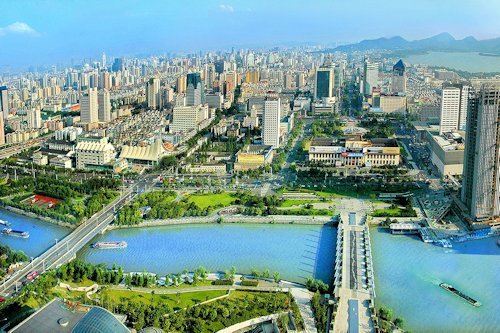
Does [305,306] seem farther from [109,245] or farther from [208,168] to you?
[208,168]

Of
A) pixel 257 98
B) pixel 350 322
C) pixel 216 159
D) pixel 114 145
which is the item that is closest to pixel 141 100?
pixel 257 98

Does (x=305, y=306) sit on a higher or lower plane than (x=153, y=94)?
lower

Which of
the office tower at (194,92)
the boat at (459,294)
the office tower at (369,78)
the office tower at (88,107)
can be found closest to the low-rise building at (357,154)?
the boat at (459,294)

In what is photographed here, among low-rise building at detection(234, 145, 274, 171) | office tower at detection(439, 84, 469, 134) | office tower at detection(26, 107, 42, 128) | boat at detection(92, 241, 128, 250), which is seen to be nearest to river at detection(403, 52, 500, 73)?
office tower at detection(439, 84, 469, 134)

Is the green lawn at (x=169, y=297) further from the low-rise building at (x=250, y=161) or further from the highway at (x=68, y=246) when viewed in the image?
the low-rise building at (x=250, y=161)

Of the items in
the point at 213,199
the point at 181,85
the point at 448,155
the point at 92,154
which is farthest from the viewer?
the point at 181,85

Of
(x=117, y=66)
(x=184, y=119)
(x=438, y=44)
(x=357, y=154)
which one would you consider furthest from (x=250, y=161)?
(x=117, y=66)
